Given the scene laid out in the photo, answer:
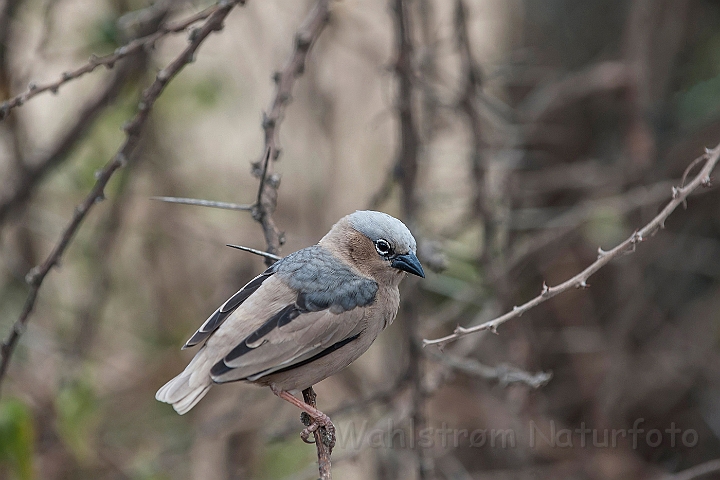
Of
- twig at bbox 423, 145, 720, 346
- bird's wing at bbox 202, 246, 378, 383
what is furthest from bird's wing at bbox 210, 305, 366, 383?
twig at bbox 423, 145, 720, 346

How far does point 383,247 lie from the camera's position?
3621mm

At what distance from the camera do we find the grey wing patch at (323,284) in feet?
11.2

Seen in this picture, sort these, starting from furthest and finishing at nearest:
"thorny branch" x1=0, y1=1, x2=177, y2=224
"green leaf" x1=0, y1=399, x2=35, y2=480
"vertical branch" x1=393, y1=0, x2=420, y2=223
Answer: "thorny branch" x1=0, y1=1, x2=177, y2=224
"vertical branch" x1=393, y1=0, x2=420, y2=223
"green leaf" x1=0, y1=399, x2=35, y2=480

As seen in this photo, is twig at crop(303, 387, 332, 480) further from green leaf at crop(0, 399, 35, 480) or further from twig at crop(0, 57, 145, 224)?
twig at crop(0, 57, 145, 224)

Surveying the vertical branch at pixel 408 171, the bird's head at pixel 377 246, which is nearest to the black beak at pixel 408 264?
the bird's head at pixel 377 246

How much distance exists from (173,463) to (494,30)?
511 centimetres

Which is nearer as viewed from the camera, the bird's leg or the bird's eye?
the bird's leg

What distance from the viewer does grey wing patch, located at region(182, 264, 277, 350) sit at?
335cm

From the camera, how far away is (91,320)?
5793 millimetres

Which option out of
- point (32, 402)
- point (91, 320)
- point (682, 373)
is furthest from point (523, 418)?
point (32, 402)

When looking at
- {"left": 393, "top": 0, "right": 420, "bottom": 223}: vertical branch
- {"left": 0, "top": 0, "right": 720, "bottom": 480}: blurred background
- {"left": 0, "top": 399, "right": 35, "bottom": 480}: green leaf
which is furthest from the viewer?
{"left": 0, "top": 0, "right": 720, "bottom": 480}: blurred background

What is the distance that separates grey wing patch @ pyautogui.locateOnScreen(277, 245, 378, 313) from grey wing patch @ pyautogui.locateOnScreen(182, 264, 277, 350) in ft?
0.34

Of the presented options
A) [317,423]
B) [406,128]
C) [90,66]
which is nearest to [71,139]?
[90,66]

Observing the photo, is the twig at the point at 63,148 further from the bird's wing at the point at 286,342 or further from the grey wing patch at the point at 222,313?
the bird's wing at the point at 286,342
